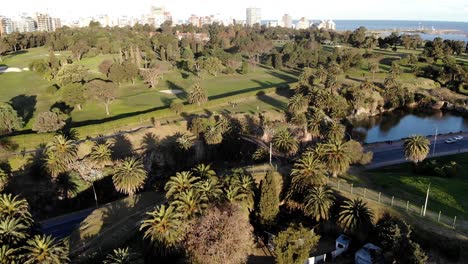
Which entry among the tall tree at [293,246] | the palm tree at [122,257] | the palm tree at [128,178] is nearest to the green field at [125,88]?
the palm tree at [128,178]

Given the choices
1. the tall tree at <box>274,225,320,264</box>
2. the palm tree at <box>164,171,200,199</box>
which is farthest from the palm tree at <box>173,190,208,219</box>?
the tall tree at <box>274,225,320,264</box>

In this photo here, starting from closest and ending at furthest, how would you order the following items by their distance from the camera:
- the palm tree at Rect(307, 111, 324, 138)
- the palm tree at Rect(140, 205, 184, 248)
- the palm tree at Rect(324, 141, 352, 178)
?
the palm tree at Rect(140, 205, 184, 248) < the palm tree at Rect(324, 141, 352, 178) < the palm tree at Rect(307, 111, 324, 138)

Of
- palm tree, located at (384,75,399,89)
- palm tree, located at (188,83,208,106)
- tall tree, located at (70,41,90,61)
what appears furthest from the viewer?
tall tree, located at (70,41,90,61)

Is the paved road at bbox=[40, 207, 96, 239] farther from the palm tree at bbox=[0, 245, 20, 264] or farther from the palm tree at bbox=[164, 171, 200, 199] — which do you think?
the palm tree at bbox=[164, 171, 200, 199]

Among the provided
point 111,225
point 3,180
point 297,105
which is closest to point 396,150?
point 297,105

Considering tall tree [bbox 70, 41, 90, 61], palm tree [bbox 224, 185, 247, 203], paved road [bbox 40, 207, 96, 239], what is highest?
tall tree [bbox 70, 41, 90, 61]

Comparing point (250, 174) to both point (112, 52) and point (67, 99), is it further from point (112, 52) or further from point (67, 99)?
point (112, 52)

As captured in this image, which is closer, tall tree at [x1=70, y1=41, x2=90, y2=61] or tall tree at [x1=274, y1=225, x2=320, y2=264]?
tall tree at [x1=274, y1=225, x2=320, y2=264]
